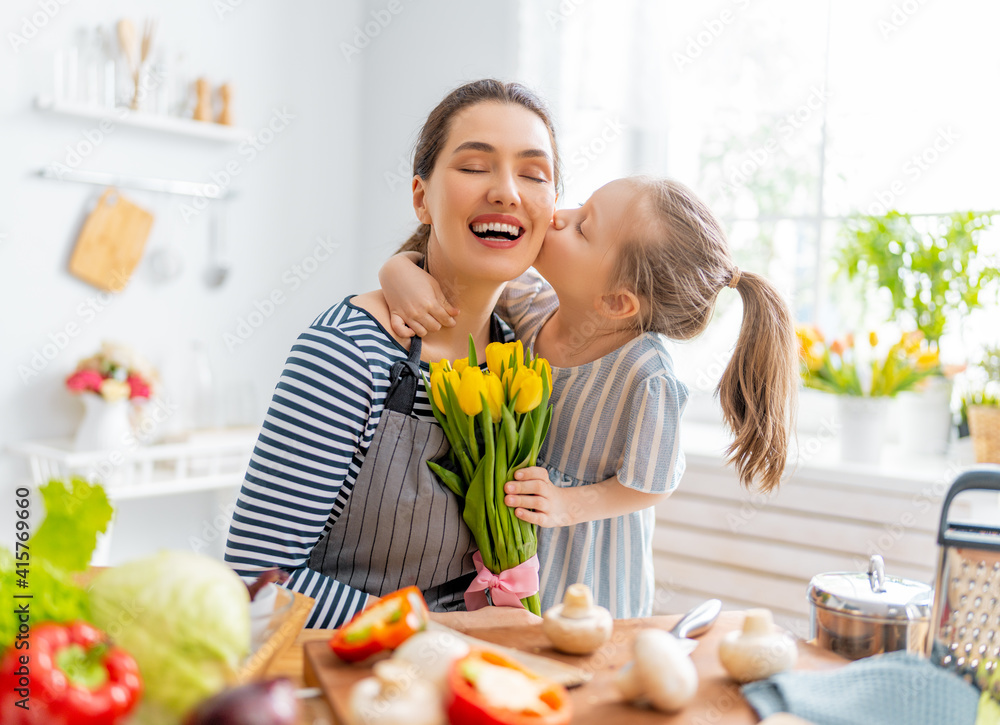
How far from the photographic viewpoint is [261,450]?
1.01 m

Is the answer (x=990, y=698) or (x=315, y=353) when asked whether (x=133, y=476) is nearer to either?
(x=315, y=353)

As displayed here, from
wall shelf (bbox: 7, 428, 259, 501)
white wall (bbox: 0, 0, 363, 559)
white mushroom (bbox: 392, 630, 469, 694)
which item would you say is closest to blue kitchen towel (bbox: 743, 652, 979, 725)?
white mushroom (bbox: 392, 630, 469, 694)

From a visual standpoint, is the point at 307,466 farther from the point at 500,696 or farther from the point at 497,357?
the point at 500,696

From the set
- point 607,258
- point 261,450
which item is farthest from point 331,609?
point 607,258

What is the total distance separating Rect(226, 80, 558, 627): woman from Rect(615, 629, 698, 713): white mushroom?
446 mm

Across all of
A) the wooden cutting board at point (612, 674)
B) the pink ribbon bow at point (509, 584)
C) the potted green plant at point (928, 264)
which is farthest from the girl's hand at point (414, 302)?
the potted green plant at point (928, 264)

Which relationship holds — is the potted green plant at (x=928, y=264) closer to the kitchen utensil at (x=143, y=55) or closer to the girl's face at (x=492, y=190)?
the girl's face at (x=492, y=190)

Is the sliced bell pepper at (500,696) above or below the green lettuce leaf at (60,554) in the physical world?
below

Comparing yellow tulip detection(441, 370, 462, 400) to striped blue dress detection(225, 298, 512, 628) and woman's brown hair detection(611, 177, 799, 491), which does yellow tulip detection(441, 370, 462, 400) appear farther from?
woman's brown hair detection(611, 177, 799, 491)

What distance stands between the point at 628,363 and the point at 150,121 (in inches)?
81.4

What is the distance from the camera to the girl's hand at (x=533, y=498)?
1.02 m

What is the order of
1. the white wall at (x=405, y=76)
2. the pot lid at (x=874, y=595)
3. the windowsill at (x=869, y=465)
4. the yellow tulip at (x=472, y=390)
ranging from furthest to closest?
the white wall at (x=405, y=76), the windowsill at (x=869, y=465), the yellow tulip at (x=472, y=390), the pot lid at (x=874, y=595)

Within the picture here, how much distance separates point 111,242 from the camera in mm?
2609

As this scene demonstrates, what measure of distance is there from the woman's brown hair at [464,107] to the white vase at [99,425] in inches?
61.6
